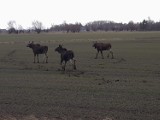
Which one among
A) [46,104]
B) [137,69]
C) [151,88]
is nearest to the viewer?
[46,104]

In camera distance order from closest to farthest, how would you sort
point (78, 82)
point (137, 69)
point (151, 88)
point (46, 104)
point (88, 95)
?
1. point (46, 104)
2. point (88, 95)
3. point (151, 88)
4. point (78, 82)
5. point (137, 69)

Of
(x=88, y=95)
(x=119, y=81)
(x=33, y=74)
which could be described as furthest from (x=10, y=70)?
(x=88, y=95)

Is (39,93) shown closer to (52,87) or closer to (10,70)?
(52,87)

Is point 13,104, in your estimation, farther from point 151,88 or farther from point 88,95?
point 151,88

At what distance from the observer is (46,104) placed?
1286cm

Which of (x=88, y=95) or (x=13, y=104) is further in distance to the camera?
(x=88, y=95)

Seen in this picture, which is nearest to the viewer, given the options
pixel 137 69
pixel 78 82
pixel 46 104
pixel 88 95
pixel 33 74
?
pixel 46 104

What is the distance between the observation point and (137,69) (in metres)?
23.2

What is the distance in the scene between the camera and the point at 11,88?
1630 cm

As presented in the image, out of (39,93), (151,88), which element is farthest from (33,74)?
(151,88)

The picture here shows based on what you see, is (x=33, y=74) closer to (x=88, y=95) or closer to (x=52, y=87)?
(x=52, y=87)

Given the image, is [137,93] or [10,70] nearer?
[137,93]

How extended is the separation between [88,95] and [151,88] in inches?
128

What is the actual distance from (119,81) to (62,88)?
339 cm
